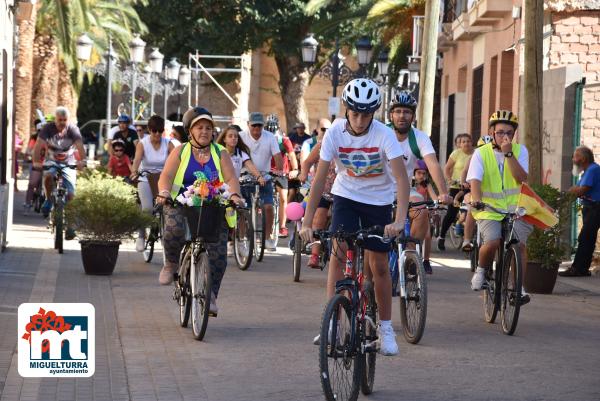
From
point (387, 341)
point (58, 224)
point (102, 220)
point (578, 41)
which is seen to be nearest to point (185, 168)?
point (387, 341)

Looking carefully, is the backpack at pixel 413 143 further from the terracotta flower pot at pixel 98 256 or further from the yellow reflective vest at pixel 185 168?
the terracotta flower pot at pixel 98 256

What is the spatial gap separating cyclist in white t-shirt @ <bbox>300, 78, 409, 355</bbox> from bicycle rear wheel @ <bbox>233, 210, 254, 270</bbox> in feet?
23.6

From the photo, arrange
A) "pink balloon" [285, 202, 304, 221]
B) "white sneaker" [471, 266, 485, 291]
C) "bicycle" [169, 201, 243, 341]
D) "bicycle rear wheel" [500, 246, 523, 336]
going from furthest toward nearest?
1. "white sneaker" [471, 266, 485, 291]
2. "bicycle rear wheel" [500, 246, 523, 336]
3. "bicycle" [169, 201, 243, 341]
4. "pink balloon" [285, 202, 304, 221]

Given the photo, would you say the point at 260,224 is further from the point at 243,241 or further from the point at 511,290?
the point at 511,290

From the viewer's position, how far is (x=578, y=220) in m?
19.3

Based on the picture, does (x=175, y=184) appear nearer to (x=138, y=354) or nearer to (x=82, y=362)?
(x=138, y=354)

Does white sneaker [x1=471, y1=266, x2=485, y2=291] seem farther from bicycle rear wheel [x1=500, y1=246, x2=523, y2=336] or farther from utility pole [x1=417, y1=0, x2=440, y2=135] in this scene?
utility pole [x1=417, y1=0, x2=440, y2=135]

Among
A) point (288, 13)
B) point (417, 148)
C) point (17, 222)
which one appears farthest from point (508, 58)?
point (288, 13)

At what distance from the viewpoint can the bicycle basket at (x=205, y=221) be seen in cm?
1056

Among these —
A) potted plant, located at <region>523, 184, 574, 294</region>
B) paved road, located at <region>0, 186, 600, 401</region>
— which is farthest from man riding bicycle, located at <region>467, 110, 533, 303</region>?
potted plant, located at <region>523, 184, 574, 294</region>

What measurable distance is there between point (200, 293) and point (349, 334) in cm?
306

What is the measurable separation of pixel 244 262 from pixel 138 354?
6957 mm

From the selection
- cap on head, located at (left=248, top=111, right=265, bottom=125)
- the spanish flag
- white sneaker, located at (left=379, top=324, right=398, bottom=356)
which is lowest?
white sneaker, located at (left=379, top=324, right=398, bottom=356)

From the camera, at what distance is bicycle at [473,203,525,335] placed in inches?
428
